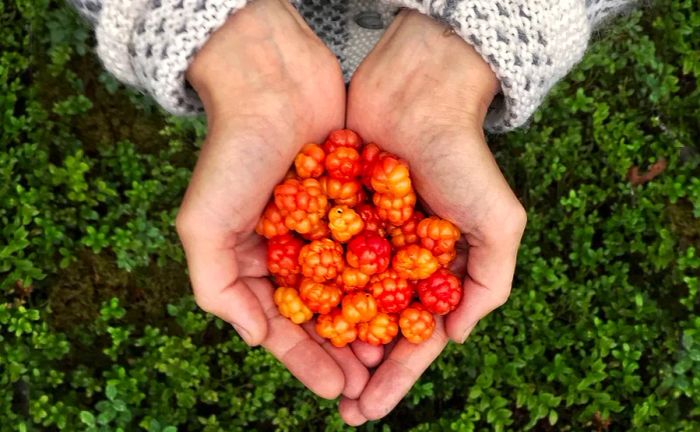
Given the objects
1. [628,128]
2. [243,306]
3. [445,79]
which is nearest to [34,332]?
[243,306]

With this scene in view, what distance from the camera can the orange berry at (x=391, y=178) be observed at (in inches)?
99.3

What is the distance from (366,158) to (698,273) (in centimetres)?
195

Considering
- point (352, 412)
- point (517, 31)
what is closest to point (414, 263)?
point (352, 412)

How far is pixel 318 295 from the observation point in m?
2.63

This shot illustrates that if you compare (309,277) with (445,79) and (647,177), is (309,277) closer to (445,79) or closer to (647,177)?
(445,79)

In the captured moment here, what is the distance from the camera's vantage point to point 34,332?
3.37m

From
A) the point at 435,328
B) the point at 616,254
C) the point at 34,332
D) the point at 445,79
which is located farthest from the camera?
the point at 616,254

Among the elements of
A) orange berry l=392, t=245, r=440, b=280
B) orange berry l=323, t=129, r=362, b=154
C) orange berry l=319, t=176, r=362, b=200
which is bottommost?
orange berry l=392, t=245, r=440, b=280

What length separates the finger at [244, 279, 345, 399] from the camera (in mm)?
2676

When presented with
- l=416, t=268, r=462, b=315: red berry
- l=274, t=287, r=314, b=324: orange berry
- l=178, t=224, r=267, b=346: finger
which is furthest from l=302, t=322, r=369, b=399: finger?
l=416, t=268, r=462, b=315: red berry

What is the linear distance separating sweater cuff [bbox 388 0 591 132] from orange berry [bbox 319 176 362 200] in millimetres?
616

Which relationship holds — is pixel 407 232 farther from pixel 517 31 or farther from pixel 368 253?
pixel 517 31

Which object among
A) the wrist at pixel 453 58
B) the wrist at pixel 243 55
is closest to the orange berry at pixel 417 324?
the wrist at pixel 453 58

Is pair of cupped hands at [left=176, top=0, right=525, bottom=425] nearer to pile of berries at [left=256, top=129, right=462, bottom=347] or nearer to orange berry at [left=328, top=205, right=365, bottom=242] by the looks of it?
pile of berries at [left=256, top=129, right=462, bottom=347]
